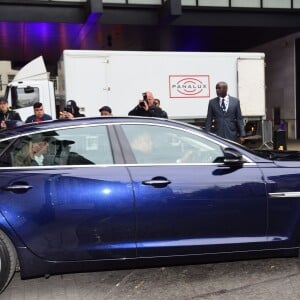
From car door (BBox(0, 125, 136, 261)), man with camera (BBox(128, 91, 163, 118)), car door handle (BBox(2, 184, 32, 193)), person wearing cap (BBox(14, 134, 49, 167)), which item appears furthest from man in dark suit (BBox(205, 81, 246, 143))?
car door handle (BBox(2, 184, 32, 193))

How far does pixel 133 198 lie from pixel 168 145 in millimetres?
593

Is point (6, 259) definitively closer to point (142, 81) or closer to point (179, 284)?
point (179, 284)

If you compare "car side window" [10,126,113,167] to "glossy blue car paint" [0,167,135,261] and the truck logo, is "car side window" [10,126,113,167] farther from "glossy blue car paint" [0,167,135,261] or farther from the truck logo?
the truck logo

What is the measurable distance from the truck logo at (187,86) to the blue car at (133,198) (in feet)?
27.1

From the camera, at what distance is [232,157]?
13.9 ft

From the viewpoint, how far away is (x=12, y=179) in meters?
3.96

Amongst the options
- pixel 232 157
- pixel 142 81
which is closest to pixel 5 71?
pixel 142 81

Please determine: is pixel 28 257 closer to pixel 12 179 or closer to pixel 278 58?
pixel 12 179

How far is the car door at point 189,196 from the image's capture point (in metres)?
4.10

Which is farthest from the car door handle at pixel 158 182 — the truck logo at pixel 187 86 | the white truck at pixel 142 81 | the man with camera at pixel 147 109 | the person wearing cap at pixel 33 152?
the truck logo at pixel 187 86

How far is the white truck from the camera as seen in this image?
1184cm

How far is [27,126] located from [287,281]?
269 centimetres

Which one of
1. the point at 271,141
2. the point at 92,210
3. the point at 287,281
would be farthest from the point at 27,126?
the point at 271,141

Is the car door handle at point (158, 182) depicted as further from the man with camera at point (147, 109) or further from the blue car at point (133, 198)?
the man with camera at point (147, 109)
